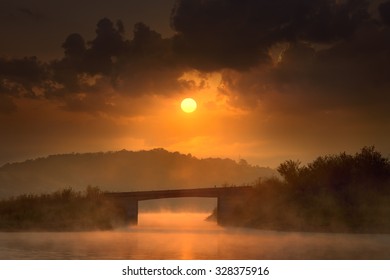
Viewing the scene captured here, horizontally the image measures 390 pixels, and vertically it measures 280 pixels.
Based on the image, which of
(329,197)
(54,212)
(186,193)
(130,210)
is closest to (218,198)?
(186,193)

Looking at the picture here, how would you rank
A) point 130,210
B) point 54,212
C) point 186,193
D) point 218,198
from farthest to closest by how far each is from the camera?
point 186,193
point 130,210
point 218,198
point 54,212

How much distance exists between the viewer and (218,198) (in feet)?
374

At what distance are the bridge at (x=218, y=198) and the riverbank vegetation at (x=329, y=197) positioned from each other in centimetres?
741

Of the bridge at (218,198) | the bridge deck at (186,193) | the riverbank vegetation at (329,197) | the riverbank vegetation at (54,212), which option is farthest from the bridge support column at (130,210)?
the riverbank vegetation at (329,197)

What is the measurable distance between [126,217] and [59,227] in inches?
1104

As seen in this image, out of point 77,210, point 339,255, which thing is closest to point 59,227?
point 77,210

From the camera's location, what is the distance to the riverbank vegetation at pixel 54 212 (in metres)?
84.6

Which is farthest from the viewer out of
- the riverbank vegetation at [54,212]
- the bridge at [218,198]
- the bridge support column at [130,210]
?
the bridge support column at [130,210]

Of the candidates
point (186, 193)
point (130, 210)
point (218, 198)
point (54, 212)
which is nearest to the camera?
point (54, 212)

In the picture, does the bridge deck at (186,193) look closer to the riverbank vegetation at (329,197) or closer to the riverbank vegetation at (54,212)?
the riverbank vegetation at (329,197)

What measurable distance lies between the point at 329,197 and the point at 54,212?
39.3 m

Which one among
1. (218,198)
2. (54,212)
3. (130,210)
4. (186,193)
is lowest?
(54,212)

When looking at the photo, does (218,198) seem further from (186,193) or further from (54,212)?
(54,212)
